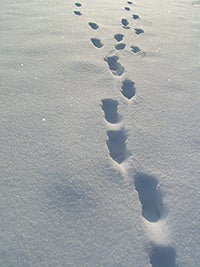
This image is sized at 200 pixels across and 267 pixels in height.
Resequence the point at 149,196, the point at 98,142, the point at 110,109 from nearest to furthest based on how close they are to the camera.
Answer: the point at 149,196 → the point at 98,142 → the point at 110,109

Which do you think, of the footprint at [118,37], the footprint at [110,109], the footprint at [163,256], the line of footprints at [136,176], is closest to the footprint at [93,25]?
the footprint at [118,37]

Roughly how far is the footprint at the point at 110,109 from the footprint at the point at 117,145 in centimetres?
12

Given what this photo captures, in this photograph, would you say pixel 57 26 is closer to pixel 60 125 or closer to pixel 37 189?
pixel 60 125

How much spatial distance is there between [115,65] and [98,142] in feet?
2.97

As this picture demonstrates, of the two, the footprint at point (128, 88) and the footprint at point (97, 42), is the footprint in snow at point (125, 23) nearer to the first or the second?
the footprint at point (97, 42)

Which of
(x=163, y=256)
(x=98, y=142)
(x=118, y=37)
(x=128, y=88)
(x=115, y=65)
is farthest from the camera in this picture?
(x=118, y=37)

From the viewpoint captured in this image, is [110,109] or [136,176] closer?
[136,176]

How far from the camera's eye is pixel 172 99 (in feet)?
8.03

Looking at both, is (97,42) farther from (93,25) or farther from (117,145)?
(117,145)

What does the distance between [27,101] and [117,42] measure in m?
1.10

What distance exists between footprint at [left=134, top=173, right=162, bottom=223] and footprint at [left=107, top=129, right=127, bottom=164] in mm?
172

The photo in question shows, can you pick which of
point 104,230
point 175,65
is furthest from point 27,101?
point 175,65

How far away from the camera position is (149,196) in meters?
1.85

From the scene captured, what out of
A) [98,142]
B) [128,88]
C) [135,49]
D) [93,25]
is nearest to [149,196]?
[98,142]
